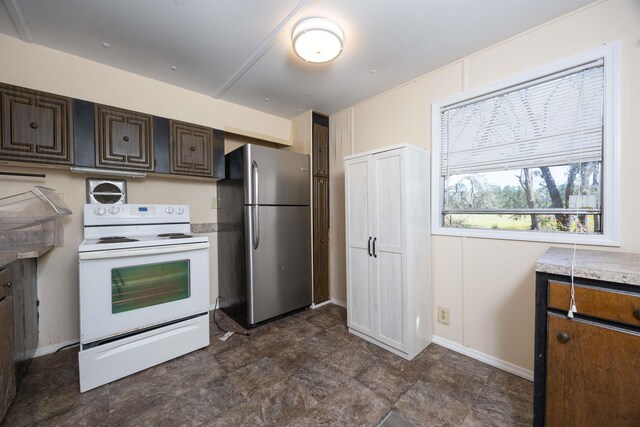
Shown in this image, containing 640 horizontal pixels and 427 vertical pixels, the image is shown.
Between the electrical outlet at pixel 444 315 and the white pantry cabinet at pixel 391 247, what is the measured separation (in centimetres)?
10

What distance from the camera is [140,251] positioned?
5.99 feet

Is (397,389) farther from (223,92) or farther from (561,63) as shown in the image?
(223,92)

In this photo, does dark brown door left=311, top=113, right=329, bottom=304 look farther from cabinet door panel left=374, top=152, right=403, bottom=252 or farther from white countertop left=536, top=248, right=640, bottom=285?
white countertop left=536, top=248, right=640, bottom=285

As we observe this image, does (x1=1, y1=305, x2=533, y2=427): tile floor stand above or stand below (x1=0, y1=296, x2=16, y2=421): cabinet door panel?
below

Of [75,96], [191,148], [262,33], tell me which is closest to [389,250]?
[262,33]

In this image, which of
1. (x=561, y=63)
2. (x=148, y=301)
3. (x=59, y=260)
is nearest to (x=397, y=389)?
(x=148, y=301)

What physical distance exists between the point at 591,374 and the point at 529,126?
1.56 metres

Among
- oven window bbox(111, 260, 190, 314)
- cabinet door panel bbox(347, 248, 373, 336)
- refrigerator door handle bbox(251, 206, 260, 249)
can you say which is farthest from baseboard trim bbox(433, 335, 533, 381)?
oven window bbox(111, 260, 190, 314)

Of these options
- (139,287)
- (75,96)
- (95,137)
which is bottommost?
(139,287)

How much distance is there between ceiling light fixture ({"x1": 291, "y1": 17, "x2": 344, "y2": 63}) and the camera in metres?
1.59

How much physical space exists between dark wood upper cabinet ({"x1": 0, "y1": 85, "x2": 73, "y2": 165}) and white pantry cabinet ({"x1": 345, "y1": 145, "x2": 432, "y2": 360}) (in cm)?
227

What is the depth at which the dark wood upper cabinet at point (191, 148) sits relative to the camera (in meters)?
2.38

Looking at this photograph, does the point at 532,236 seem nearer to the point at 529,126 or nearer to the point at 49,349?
the point at 529,126

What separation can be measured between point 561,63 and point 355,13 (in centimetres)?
141
